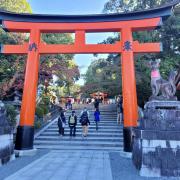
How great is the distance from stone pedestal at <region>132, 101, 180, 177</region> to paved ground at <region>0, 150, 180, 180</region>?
1.50 ft

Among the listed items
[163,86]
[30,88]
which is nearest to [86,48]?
[30,88]

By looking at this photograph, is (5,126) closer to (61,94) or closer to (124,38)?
(124,38)

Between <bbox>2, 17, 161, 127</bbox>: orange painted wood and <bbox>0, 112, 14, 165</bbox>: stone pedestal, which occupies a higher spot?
<bbox>2, 17, 161, 127</bbox>: orange painted wood

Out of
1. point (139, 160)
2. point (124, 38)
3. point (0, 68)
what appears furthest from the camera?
point (0, 68)

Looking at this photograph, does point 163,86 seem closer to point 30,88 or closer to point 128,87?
point 128,87

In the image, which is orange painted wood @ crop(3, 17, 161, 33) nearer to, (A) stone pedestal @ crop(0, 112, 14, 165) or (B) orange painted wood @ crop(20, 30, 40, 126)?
(B) orange painted wood @ crop(20, 30, 40, 126)

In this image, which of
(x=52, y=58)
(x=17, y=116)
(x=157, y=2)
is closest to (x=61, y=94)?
(x=52, y=58)

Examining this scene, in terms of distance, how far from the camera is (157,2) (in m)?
18.6

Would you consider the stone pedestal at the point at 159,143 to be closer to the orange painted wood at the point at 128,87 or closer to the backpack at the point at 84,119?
the orange painted wood at the point at 128,87

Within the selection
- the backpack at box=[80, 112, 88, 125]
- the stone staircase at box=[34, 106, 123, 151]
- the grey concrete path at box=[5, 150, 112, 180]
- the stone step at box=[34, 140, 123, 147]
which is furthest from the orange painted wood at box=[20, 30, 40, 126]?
the backpack at box=[80, 112, 88, 125]

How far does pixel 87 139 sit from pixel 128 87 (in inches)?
170

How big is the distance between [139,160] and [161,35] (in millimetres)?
12343

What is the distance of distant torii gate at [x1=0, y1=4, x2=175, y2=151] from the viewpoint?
34.3 feet

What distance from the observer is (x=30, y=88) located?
10.8m
